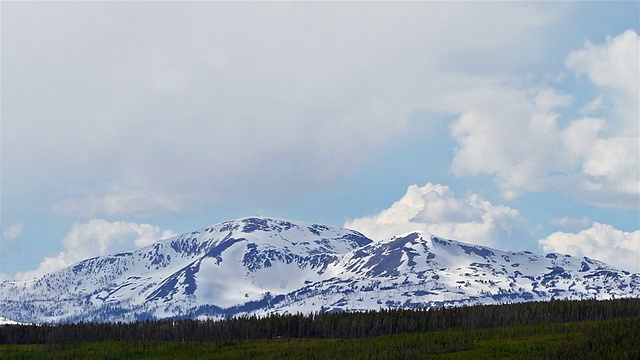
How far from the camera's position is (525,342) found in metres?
126

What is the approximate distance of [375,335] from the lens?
156875mm

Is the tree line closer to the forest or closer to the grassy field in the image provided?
the forest

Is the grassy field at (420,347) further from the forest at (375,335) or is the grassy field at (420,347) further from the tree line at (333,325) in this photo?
the tree line at (333,325)

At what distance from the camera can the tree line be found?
160250 mm

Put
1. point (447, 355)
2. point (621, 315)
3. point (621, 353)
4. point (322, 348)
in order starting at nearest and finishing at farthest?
point (621, 353)
point (447, 355)
point (322, 348)
point (621, 315)

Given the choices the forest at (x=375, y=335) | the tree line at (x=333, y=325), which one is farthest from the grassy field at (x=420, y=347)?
the tree line at (x=333, y=325)

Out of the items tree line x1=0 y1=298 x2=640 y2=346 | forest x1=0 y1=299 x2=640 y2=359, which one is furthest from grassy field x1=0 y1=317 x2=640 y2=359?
tree line x1=0 y1=298 x2=640 y2=346

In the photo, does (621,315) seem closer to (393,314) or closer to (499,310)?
(499,310)

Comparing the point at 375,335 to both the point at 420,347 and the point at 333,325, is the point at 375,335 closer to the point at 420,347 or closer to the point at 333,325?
the point at 333,325

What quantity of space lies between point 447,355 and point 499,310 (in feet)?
176

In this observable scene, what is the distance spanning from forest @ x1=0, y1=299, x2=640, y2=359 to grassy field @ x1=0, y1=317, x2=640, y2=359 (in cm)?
16

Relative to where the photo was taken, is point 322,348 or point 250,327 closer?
point 322,348

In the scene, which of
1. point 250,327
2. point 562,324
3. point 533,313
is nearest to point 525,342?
point 562,324

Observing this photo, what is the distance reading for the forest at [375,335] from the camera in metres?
121
